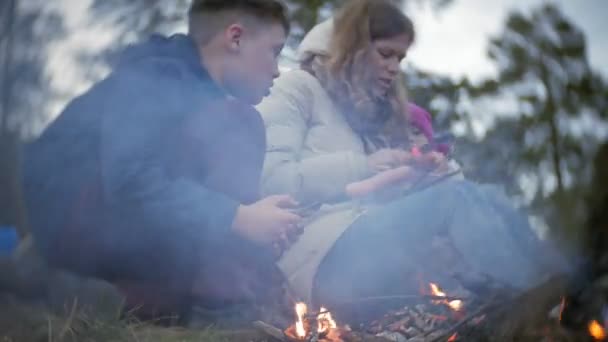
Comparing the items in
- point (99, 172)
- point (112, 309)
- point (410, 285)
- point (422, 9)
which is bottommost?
point (410, 285)

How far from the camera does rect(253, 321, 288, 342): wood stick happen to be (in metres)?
0.87

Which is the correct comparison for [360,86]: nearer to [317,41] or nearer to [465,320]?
[317,41]

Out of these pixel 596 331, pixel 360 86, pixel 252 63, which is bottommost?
pixel 596 331

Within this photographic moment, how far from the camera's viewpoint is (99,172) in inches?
30.4

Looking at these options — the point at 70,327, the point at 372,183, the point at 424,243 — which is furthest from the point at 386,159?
the point at 70,327

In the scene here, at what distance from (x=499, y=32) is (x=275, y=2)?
371 millimetres

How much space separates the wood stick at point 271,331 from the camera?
87 cm

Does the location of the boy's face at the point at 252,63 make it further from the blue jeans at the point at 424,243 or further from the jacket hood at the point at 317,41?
the blue jeans at the point at 424,243

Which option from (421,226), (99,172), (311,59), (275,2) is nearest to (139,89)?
(99,172)

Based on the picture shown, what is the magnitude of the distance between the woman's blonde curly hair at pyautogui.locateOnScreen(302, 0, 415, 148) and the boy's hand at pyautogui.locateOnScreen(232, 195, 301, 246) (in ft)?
0.89

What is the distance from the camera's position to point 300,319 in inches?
37.0

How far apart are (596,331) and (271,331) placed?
47 cm

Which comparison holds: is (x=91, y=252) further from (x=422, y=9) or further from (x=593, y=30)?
(x=593, y=30)

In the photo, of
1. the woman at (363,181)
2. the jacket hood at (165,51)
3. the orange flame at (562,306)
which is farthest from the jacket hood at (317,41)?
the orange flame at (562,306)
